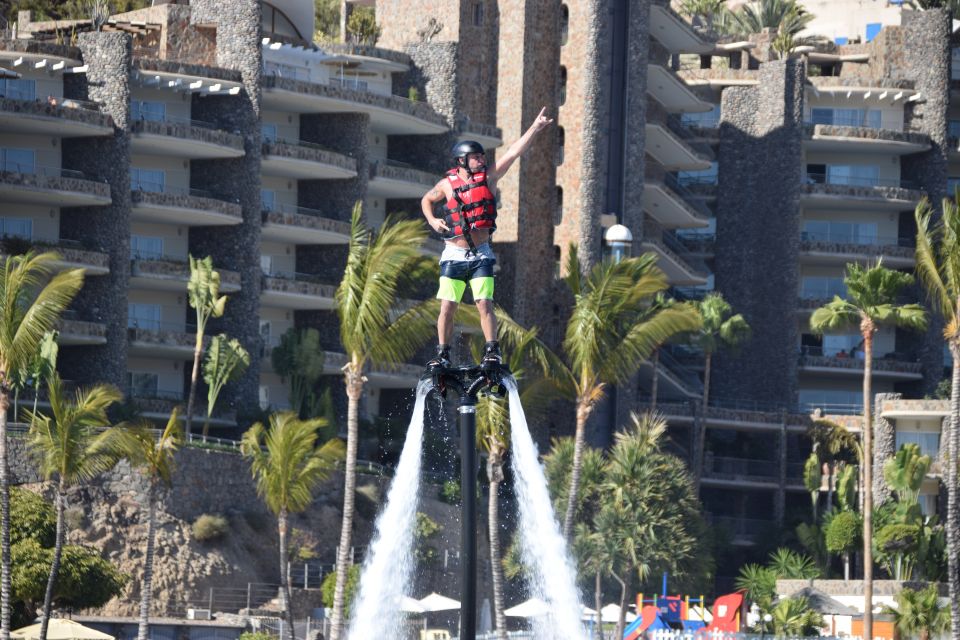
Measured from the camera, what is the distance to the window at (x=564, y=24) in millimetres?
122562

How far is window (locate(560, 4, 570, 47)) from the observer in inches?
4825

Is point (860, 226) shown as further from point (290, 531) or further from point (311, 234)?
point (290, 531)

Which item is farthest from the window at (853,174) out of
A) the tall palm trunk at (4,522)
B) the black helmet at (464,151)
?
the black helmet at (464,151)

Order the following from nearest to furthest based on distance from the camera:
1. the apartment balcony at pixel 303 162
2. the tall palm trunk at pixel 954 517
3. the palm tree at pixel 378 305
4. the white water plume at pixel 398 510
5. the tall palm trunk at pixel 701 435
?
the white water plume at pixel 398 510 → the palm tree at pixel 378 305 → the tall palm trunk at pixel 954 517 → the apartment balcony at pixel 303 162 → the tall palm trunk at pixel 701 435

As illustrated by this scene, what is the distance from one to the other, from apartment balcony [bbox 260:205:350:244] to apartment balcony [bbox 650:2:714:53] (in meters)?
28.5

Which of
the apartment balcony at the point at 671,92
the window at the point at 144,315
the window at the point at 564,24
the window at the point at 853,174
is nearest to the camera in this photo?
the window at the point at 144,315

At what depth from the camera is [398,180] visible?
A: 114 meters

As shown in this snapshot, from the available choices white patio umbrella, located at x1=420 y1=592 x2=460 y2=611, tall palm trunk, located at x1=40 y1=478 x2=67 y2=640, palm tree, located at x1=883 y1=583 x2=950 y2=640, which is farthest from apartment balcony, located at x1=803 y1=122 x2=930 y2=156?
tall palm trunk, located at x1=40 y1=478 x2=67 y2=640

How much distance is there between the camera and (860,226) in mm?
138625

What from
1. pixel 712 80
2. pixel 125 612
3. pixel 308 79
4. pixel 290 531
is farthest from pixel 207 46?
pixel 712 80

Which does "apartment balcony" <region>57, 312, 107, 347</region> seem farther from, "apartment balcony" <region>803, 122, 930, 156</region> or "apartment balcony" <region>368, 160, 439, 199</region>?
"apartment balcony" <region>803, 122, 930, 156</region>

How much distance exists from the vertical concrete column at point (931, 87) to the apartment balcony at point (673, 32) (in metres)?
12.7

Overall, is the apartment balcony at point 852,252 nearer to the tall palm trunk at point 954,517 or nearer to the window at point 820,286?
the window at point 820,286

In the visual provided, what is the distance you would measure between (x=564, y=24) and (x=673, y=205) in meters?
13.7
